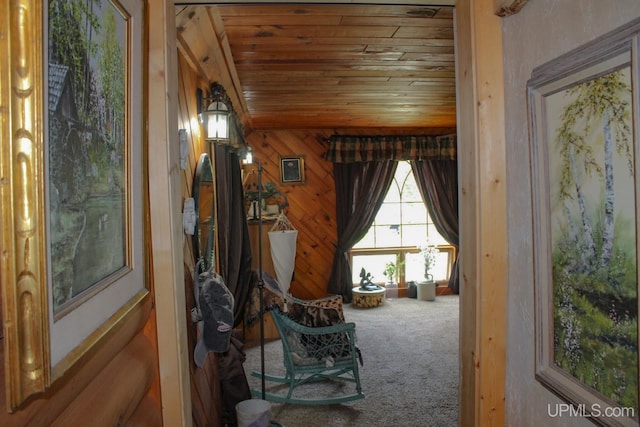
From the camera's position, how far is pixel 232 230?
331 cm

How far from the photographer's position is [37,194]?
50 cm

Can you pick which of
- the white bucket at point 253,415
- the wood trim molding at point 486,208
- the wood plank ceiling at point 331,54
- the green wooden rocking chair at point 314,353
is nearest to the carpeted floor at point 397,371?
the green wooden rocking chair at point 314,353

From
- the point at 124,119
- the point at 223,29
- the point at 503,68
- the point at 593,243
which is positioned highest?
the point at 223,29

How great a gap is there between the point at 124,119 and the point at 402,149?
5094mm

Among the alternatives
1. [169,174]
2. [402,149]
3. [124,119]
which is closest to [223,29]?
[169,174]

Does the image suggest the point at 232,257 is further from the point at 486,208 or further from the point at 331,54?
the point at 486,208

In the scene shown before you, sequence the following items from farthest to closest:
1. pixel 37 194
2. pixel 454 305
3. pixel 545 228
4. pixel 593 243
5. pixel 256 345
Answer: pixel 454 305 < pixel 256 345 < pixel 545 228 < pixel 593 243 < pixel 37 194

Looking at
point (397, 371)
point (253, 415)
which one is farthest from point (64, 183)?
point (397, 371)

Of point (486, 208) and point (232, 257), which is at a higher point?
point (486, 208)

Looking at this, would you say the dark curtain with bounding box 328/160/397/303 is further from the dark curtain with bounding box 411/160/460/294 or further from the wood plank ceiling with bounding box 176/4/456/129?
the wood plank ceiling with bounding box 176/4/456/129

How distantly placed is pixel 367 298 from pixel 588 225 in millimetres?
4649

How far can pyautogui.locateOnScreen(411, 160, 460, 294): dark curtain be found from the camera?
19.4 feet

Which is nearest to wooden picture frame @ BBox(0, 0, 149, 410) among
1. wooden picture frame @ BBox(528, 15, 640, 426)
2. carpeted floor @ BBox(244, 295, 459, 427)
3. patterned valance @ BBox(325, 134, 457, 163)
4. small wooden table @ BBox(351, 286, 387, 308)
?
wooden picture frame @ BBox(528, 15, 640, 426)

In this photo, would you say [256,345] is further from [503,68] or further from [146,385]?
[503,68]
